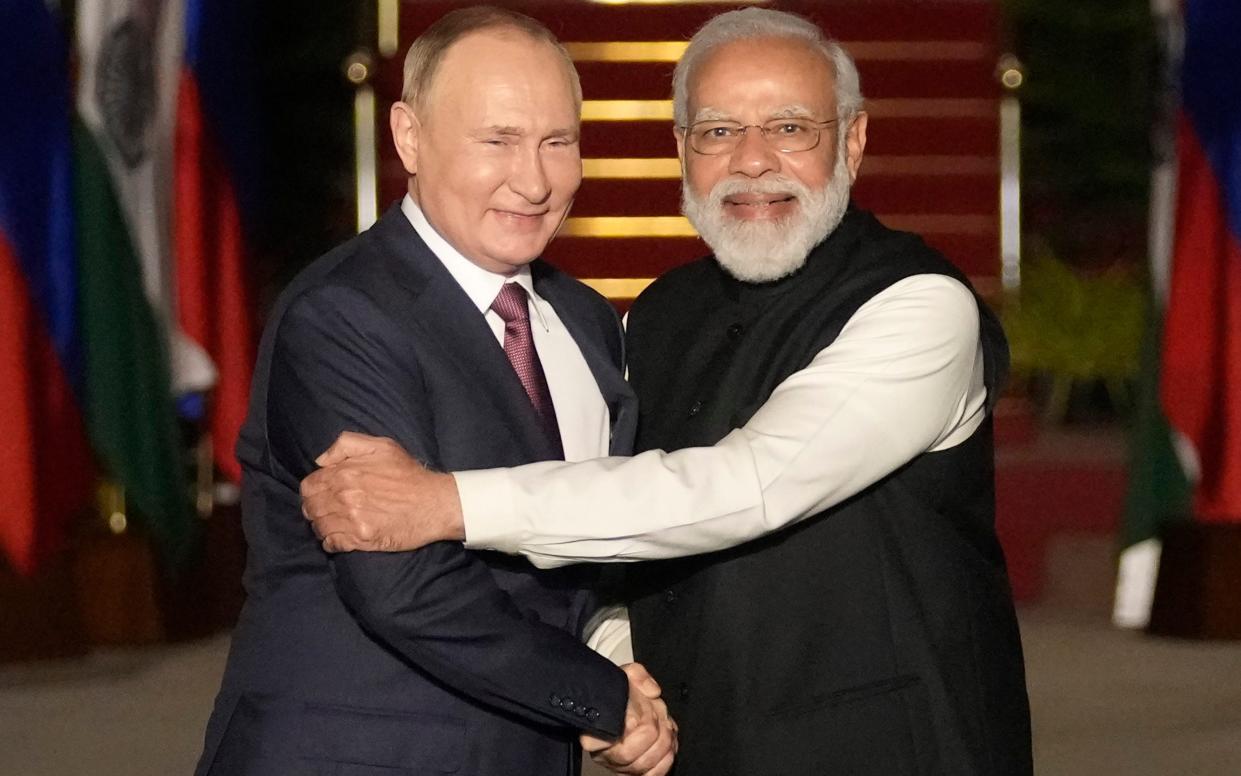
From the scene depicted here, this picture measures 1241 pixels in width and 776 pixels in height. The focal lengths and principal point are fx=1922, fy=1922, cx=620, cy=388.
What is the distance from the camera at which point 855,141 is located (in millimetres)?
2752

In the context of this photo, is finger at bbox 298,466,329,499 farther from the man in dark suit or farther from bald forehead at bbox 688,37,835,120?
bald forehead at bbox 688,37,835,120

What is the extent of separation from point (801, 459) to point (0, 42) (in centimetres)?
393

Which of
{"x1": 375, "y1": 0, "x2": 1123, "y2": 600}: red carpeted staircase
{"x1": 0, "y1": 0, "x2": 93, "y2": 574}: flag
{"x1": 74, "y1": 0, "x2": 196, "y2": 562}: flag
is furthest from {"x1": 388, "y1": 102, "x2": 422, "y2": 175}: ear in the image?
{"x1": 375, "y1": 0, "x2": 1123, "y2": 600}: red carpeted staircase

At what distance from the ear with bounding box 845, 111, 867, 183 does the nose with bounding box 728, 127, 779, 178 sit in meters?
0.14

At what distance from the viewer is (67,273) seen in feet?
19.2

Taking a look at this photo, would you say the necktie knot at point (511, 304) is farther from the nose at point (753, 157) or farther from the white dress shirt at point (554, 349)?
the nose at point (753, 157)

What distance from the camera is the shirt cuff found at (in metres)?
2.20

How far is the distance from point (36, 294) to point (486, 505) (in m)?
3.90

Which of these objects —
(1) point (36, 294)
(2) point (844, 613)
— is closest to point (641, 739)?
(2) point (844, 613)

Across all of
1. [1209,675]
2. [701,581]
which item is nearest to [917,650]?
[701,581]

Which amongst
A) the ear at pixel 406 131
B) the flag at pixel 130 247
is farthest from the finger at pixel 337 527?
the flag at pixel 130 247

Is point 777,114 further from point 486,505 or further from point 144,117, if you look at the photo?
point 144,117

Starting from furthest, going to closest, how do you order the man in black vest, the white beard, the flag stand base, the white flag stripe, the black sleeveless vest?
the flag stand base, the white flag stripe, the white beard, the black sleeveless vest, the man in black vest

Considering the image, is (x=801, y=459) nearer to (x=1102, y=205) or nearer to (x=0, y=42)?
(x=0, y=42)
